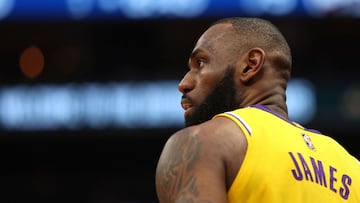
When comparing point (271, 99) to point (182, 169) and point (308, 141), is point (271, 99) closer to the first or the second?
point (308, 141)

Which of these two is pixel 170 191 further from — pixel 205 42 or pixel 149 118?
pixel 149 118

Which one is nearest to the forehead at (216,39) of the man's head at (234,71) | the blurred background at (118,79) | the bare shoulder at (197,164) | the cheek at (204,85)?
the man's head at (234,71)

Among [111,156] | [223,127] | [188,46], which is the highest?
[223,127]

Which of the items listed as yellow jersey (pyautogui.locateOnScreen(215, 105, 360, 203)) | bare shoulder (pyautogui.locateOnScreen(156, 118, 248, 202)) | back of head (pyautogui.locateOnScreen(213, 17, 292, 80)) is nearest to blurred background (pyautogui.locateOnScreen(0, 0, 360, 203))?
back of head (pyautogui.locateOnScreen(213, 17, 292, 80))

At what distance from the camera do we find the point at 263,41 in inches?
130

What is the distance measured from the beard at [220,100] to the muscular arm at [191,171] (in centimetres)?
35

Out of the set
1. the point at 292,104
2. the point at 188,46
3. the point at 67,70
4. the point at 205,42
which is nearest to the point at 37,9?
the point at 67,70

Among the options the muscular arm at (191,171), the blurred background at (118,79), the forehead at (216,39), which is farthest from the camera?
the blurred background at (118,79)

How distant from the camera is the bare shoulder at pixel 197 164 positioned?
2.79m

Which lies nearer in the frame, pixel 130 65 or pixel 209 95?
pixel 209 95

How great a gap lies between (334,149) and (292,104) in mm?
6805

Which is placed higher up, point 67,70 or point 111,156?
point 67,70

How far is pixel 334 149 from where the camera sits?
3.31m

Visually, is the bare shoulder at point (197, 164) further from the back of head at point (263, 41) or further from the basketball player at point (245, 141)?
the back of head at point (263, 41)
